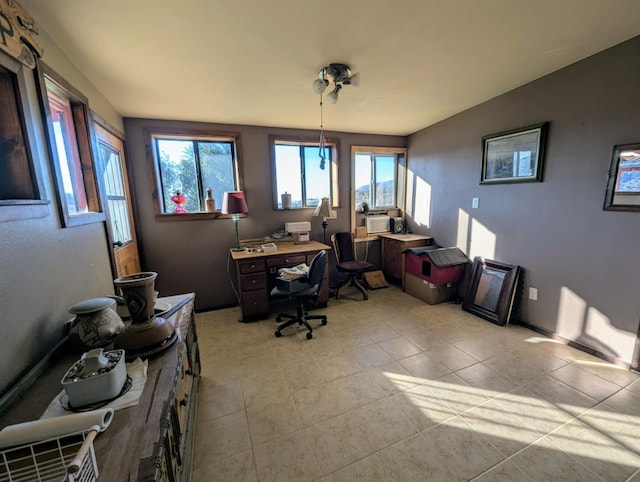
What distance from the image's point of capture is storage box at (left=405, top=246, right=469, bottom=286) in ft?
10.6

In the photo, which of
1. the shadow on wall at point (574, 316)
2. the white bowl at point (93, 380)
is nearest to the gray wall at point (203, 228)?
the shadow on wall at point (574, 316)

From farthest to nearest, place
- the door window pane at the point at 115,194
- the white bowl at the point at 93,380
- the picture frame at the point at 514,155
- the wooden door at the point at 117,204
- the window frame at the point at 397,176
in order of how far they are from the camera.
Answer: the window frame at the point at 397,176
the picture frame at the point at 514,155
the door window pane at the point at 115,194
the wooden door at the point at 117,204
the white bowl at the point at 93,380

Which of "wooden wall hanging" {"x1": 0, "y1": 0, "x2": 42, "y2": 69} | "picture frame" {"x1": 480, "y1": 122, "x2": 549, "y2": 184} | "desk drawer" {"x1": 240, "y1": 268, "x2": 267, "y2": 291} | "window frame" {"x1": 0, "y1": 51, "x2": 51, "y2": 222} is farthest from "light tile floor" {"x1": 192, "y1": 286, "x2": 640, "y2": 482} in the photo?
"wooden wall hanging" {"x1": 0, "y1": 0, "x2": 42, "y2": 69}

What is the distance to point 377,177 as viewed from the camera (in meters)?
4.27

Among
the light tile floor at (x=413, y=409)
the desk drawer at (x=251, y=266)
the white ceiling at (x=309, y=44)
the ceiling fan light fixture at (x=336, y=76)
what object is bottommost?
the light tile floor at (x=413, y=409)

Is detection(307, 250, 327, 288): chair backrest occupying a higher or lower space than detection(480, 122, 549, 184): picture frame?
lower

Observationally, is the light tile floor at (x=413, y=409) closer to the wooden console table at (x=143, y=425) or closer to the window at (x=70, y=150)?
the wooden console table at (x=143, y=425)

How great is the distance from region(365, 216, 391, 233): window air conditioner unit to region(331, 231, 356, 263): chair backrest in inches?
18.2

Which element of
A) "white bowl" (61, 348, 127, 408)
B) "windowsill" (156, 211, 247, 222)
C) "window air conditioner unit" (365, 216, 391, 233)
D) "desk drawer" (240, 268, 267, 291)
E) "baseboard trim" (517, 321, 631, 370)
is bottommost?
"baseboard trim" (517, 321, 631, 370)

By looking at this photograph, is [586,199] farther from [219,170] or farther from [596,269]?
[219,170]

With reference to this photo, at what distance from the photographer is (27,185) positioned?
117 cm

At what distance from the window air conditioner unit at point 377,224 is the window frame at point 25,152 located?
3.65 m

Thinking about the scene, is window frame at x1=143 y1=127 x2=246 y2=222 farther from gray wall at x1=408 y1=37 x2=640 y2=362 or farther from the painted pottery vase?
gray wall at x1=408 y1=37 x2=640 y2=362

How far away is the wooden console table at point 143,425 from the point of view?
664mm
